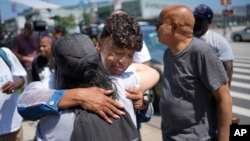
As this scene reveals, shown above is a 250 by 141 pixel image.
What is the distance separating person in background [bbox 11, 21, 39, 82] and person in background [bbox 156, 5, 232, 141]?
4.12 metres

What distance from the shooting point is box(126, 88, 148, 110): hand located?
125cm

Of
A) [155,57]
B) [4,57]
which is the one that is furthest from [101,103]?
[155,57]

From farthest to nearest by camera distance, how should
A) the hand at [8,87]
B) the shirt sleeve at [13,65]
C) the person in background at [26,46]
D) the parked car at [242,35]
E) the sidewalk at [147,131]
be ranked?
1. the parked car at [242,35]
2. the person in background at [26,46]
3. the sidewalk at [147,131]
4. the shirt sleeve at [13,65]
5. the hand at [8,87]

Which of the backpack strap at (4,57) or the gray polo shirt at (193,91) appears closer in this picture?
the gray polo shirt at (193,91)

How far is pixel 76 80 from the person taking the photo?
119 cm

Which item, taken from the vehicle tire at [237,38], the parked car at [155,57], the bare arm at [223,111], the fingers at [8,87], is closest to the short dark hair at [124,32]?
the bare arm at [223,111]

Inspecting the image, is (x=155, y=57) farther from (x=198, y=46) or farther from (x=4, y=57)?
(x=198, y=46)

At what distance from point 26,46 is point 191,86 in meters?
4.43

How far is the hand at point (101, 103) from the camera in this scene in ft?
3.67

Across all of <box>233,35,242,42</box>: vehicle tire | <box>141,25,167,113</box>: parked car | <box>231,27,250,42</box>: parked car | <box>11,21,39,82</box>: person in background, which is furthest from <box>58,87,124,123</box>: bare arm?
<box>233,35,242,42</box>: vehicle tire

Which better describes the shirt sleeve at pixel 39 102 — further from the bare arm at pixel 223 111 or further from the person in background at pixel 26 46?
the person in background at pixel 26 46

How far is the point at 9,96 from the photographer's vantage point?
257cm

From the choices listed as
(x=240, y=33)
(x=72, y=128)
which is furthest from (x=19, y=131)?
(x=240, y=33)

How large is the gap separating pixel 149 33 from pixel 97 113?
519cm
